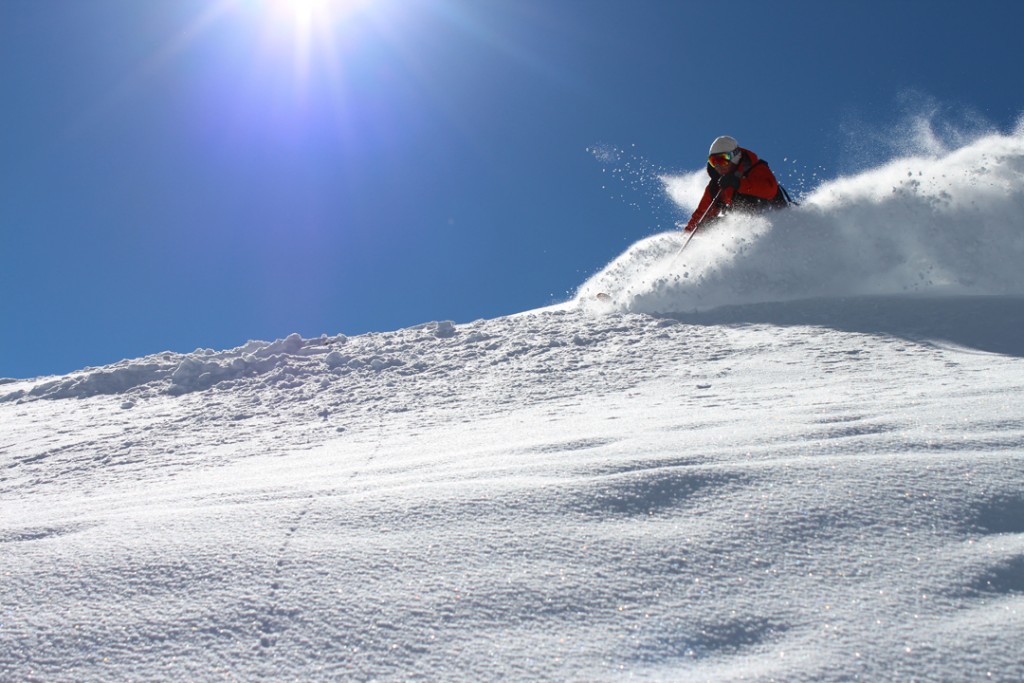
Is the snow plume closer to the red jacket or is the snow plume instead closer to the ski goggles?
the red jacket

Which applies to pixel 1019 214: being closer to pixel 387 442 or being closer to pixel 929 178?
pixel 929 178

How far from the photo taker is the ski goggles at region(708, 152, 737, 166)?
30.6 feet

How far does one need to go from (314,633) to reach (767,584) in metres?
1.11

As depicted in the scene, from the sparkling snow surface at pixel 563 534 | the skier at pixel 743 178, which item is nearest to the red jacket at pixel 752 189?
the skier at pixel 743 178

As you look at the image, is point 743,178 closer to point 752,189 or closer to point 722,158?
point 752,189

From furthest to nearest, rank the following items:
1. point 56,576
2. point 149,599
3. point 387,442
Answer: point 387,442 → point 56,576 → point 149,599

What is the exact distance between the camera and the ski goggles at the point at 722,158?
9.34 m

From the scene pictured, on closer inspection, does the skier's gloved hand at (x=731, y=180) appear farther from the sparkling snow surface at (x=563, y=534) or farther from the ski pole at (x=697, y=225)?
the sparkling snow surface at (x=563, y=534)

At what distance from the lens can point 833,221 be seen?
8969 millimetres

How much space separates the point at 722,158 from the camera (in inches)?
368

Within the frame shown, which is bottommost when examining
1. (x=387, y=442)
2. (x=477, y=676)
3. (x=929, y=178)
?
(x=477, y=676)

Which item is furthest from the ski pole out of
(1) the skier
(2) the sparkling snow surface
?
(2) the sparkling snow surface

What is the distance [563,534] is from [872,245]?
7.91 m

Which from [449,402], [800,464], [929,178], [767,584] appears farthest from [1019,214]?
[767,584]
